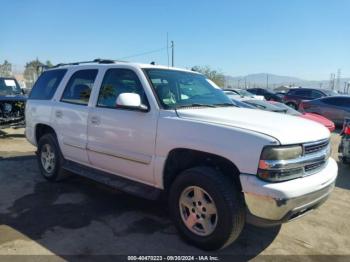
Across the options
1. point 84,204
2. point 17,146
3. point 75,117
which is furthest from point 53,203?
point 17,146

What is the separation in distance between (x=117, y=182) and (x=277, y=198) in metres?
2.17

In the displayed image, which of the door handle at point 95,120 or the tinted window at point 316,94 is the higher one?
the door handle at point 95,120

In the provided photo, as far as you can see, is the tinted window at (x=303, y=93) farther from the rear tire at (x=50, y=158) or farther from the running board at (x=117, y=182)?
the running board at (x=117, y=182)

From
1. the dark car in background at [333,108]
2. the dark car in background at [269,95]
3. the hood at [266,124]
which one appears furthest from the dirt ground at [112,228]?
the dark car in background at [269,95]

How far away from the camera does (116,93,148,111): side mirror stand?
3797 mm

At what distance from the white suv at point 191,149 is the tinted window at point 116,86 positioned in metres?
0.01

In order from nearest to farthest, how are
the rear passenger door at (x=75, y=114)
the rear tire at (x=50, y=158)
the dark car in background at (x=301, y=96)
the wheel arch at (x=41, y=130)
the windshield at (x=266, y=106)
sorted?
the rear passenger door at (x=75, y=114)
the rear tire at (x=50, y=158)
the wheel arch at (x=41, y=130)
the windshield at (x=266, y=106)
the dark car in background at (x=301, y=96)

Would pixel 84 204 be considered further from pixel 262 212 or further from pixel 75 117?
pixel 262 212

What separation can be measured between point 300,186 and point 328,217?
1.84 m

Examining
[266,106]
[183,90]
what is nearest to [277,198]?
[183,90]

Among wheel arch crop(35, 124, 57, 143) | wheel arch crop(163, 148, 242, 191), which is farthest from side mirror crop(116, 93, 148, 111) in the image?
wheel arch crop(35, 124, 57, 143)

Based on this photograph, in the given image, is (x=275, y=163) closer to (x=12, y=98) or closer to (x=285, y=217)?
(x=285, y=217)

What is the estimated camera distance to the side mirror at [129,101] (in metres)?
3.80

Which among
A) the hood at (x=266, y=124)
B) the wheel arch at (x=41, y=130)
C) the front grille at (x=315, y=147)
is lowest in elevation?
the wheel arch at (x=41, y=130)
